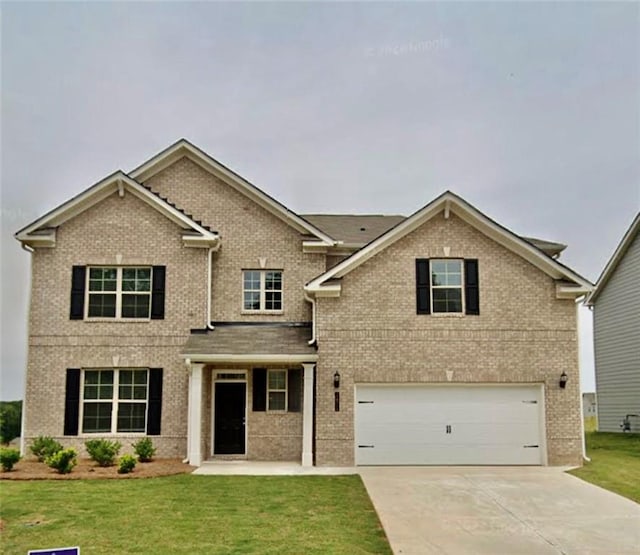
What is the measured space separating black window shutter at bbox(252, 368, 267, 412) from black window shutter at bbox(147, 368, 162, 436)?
2.48 m

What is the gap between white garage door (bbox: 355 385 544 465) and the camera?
1681 cm

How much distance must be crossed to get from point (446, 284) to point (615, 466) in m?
6.05

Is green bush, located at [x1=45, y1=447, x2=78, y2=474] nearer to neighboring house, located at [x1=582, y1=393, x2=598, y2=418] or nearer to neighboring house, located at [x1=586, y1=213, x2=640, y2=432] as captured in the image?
neighboring house, located at [x1=586, y1=213, x2=640, y2=432]

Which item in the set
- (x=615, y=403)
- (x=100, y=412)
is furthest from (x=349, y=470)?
(x=615, y=403)

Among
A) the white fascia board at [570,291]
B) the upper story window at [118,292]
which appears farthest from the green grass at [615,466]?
the upper story window at [118,292]

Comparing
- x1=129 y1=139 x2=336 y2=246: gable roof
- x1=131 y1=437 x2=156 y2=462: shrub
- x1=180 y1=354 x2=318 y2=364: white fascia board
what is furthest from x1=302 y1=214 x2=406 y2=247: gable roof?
x1=131 y1=437 x2=156 y2=462: shrub

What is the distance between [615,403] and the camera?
26.5 meters

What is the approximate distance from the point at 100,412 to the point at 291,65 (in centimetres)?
1095

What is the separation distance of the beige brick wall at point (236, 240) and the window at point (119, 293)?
78.0 inches

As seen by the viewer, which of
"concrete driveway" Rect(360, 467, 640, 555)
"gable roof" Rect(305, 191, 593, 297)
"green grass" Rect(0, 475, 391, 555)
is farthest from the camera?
"gable roof" Rect(305, 191, 593, 297)

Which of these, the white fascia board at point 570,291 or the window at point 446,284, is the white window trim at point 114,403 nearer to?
the window at point 446,284

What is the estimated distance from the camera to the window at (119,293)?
18172 millimetres

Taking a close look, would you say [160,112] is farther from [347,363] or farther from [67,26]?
[347,363]

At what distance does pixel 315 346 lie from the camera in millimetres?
17078
